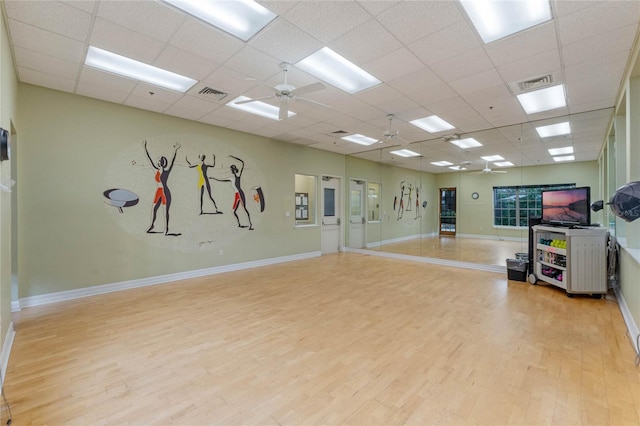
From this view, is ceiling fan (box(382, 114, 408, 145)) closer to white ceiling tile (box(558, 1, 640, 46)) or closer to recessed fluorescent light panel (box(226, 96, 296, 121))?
recessed fluorescent light panel (box(226, 96, 296, 121))

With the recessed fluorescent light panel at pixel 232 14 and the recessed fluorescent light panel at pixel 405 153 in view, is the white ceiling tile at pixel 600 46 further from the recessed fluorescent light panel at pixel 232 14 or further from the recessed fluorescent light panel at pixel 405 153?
the recessed fluorescent light panel at pixel 405 153

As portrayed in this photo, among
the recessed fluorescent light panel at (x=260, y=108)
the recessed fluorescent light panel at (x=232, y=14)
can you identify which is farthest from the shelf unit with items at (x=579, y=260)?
the recessed fluorescent light panel at (x=232, y=14)

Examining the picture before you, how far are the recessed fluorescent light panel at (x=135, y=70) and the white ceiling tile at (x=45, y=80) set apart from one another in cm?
76

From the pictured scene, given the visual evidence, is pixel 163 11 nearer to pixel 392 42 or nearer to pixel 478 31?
pixel 392 42

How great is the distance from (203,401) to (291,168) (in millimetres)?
6077

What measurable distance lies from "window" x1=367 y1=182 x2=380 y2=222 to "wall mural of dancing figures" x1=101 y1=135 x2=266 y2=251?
3.81 metres

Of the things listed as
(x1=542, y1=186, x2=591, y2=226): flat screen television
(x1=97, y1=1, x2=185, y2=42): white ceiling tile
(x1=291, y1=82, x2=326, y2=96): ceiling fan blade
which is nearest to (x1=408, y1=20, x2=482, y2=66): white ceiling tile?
(x1=291, y1=82, x2=326, y2=96): ceiling fan blade

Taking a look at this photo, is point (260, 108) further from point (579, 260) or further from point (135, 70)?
point (579, 260)

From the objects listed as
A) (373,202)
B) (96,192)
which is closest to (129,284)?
(96,192)

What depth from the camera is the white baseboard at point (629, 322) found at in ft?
9.37

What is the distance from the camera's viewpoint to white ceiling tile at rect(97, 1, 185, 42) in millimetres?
2537

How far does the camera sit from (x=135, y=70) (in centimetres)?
386

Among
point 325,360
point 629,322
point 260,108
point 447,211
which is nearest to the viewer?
point 325,360

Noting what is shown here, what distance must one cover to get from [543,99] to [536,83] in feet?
3.11
